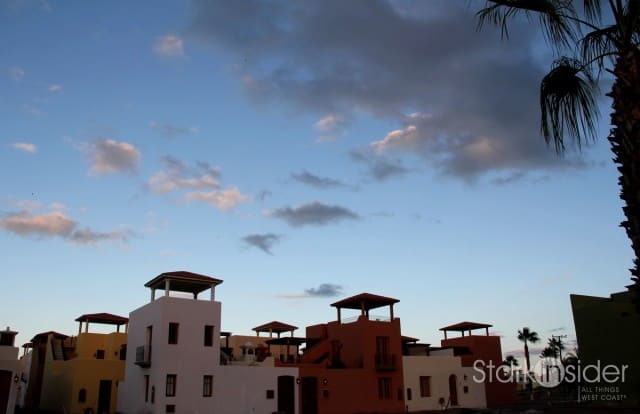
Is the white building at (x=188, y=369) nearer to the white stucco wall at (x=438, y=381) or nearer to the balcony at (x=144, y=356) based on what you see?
the balcony at (x=144, y=356)

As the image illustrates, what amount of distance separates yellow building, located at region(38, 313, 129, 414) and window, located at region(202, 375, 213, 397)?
8.60 m

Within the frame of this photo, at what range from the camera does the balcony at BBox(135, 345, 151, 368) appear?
93.7 feet

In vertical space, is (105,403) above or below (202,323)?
below

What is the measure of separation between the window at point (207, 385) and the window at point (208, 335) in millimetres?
1751

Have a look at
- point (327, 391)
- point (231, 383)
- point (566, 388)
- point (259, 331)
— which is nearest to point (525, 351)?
point (566, 388)

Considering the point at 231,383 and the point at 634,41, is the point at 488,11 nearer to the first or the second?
the point at 634,41

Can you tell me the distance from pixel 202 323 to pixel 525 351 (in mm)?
55280

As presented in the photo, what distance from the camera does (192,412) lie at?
2756 cm

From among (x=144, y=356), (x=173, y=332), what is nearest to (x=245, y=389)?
(x=173, y=332)

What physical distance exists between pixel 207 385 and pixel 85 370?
33.0 feet

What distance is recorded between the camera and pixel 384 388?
3584cm

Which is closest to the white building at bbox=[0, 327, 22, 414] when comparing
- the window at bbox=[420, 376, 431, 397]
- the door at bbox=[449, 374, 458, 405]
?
the window at bbox=[420, 376, 431, 397]

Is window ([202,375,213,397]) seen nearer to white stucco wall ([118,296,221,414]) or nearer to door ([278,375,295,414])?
white stucco wall ([118,296,221,414])

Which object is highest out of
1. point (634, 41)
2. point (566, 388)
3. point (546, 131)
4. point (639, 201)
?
point (634, 41)
